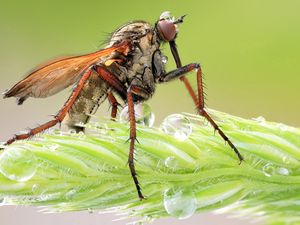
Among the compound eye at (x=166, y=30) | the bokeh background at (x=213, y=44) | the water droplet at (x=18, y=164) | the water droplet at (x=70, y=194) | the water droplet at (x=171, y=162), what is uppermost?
the compound eye at (x=166, y=30)

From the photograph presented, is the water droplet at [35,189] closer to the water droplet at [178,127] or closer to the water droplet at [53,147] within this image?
the water droplet at [53,147]

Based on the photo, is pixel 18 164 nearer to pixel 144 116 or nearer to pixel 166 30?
pixel 144 116

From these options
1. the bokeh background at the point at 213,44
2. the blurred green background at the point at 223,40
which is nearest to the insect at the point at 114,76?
the blurred green background at the point at 223,40

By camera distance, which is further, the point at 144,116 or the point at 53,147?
the point at 144,116

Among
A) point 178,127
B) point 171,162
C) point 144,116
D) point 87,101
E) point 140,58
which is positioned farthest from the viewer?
point 140,58

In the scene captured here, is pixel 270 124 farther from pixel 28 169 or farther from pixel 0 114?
pixel 0 114

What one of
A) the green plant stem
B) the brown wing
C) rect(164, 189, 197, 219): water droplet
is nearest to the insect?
the brown wing

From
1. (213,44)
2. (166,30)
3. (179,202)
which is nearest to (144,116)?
(166,30)

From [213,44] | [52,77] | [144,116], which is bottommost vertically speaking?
[213,44]
